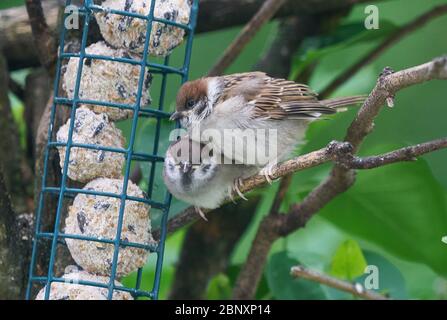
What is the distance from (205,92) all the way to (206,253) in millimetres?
1264

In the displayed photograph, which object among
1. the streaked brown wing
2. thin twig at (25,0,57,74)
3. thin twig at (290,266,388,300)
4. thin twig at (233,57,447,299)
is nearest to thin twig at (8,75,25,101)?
thin twig at (25,0,57,74)

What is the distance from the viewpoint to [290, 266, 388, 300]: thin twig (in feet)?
13.8

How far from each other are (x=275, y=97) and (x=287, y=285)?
38.6 inches

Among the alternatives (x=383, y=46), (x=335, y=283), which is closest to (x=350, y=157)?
(x=335, y=283)

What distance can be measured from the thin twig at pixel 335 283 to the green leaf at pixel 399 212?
0.75 m

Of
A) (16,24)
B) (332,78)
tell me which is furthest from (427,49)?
(16,24)

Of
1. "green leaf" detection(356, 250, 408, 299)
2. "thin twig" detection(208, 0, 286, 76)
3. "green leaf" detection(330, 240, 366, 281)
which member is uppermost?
"thin twig" detection(208, 0, 286, 76)

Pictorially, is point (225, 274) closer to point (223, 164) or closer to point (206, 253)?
point (206, 253)

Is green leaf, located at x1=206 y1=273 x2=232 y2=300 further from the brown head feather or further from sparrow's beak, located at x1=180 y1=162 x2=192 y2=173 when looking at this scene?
the brown head feather

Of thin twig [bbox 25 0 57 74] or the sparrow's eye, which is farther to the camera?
the sparrow's eye

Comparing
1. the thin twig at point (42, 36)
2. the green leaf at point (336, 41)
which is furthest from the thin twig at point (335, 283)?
the thin twig at point (42, 36)

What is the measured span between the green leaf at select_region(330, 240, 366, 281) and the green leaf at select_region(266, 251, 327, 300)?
195 mm

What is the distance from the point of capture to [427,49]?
7176 mm

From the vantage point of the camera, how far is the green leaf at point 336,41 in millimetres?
5133
